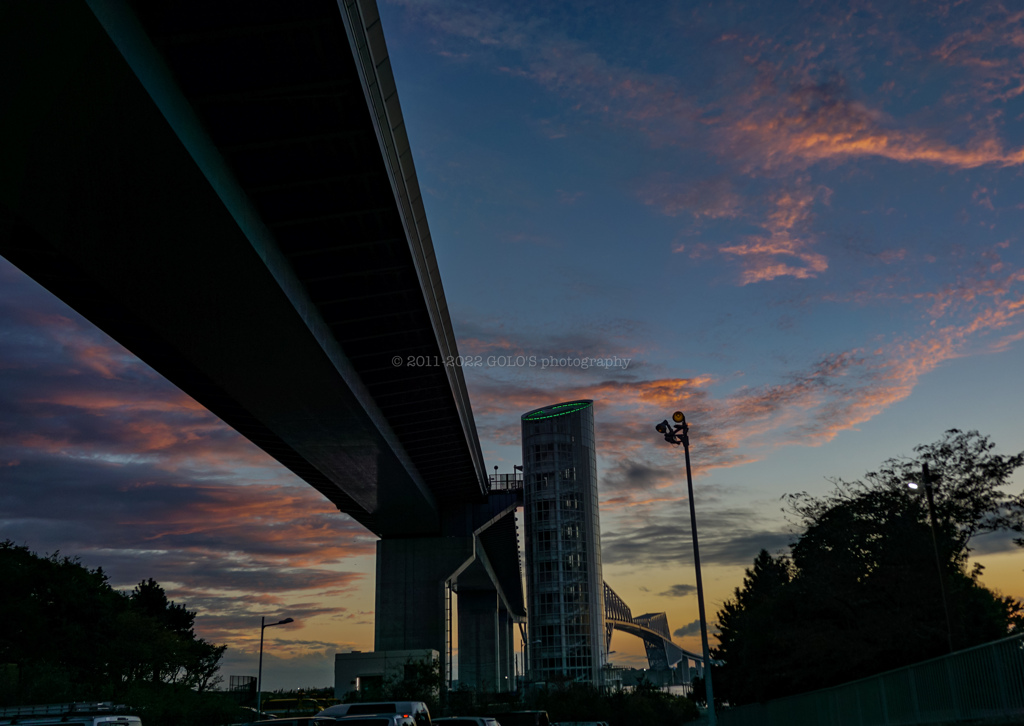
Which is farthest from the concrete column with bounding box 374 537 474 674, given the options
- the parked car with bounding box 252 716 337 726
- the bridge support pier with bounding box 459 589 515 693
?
the parked car with bounding box 252 716 337 726

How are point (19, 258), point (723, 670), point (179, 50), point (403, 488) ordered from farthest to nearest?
1. point (723, 670)
2. point (403, 488)
3. point (19, 258)
4. point (179, 50)

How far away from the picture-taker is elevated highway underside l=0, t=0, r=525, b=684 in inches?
535

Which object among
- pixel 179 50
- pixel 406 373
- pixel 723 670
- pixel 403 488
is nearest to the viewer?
pixel 179 50

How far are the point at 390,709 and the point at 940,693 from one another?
48.3ft

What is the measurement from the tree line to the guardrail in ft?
10.8

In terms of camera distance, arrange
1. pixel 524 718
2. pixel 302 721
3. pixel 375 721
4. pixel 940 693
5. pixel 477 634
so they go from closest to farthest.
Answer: pixel 302 721 → pixel 375 721 → pixel 940 693 → pixel 524 718 → pixel 477 634

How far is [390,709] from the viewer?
24234 millimetres

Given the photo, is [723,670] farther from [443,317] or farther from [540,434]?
[540,434]

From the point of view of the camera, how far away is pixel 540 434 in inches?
4336

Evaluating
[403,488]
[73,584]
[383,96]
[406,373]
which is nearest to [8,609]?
[73,584]

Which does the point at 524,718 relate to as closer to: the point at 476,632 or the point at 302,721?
the point at 302,721

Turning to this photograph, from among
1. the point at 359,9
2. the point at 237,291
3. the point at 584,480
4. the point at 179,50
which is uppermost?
the point at 584,480

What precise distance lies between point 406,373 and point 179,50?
19425 millimetres

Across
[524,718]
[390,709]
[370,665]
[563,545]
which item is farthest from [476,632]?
[390,709]
